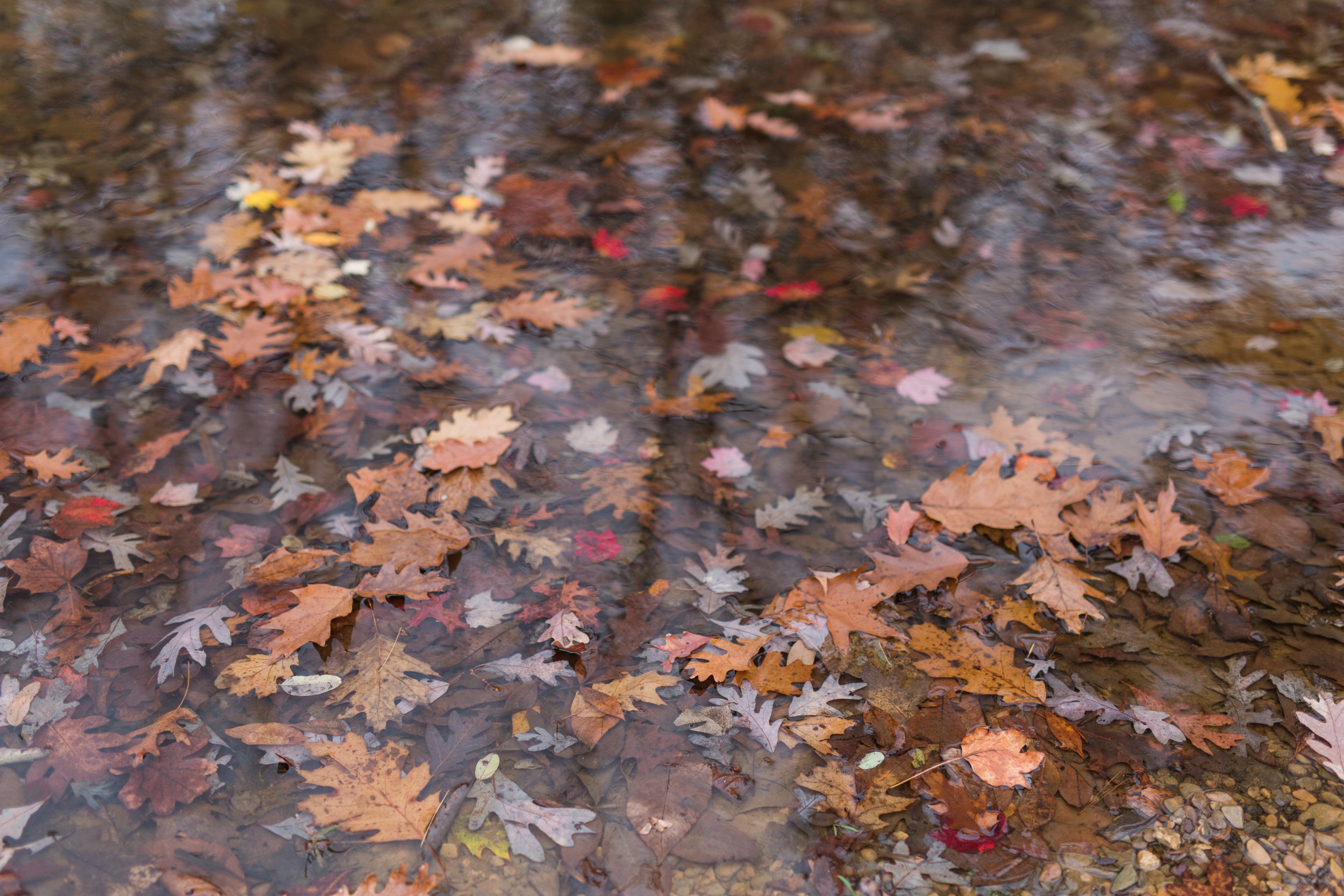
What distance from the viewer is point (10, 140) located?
4.29m

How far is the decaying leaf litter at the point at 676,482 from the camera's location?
2000mm

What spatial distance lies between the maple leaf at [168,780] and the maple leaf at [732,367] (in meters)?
2.07

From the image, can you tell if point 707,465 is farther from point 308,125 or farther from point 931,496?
point 308,125

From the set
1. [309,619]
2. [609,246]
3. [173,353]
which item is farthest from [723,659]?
[173,353]

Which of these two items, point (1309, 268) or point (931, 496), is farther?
point (1309, 268)

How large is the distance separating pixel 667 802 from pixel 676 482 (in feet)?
3.69

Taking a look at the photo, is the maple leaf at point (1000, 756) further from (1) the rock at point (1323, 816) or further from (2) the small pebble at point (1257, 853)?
(1) the rock at point (1323, 816)

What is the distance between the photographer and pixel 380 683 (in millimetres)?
2229

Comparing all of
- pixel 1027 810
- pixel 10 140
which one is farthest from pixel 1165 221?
pixel 10 140

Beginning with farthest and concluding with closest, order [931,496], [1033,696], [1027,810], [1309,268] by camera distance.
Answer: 1. [1309,268]
2. [931,496]
3. [1033,696]
4. [1027,810]

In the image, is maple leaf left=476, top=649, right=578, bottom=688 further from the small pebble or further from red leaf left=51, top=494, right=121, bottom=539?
the small pebble

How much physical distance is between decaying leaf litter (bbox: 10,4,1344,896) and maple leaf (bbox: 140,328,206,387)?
16 millimetres

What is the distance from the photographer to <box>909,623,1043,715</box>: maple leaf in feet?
7.34

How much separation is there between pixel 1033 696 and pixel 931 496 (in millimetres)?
751
